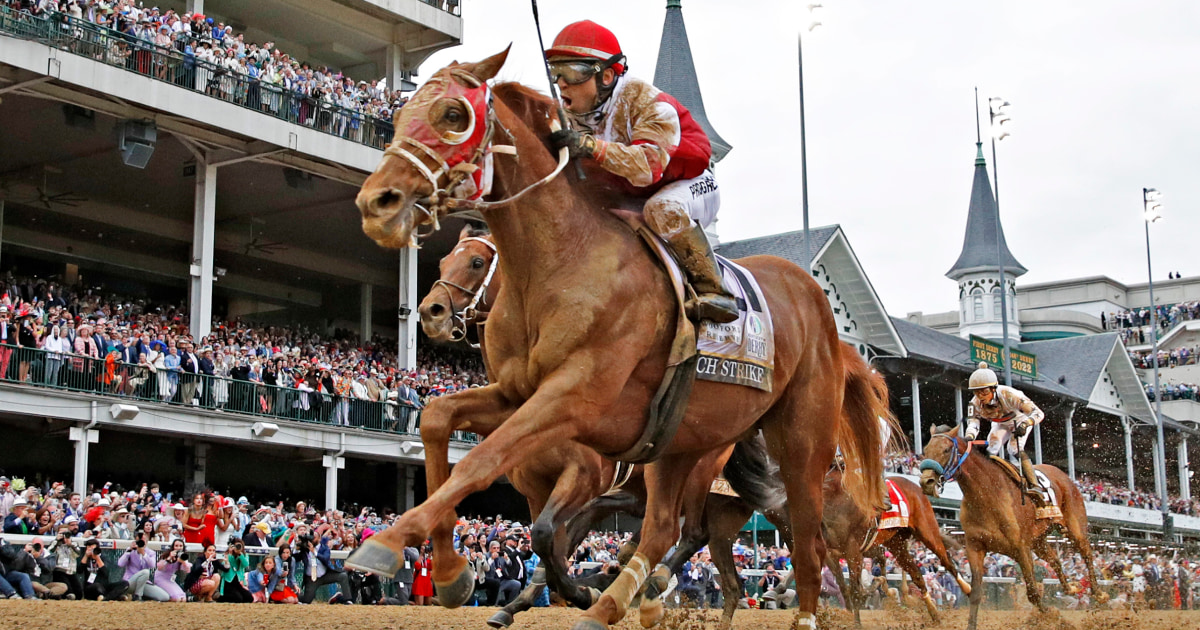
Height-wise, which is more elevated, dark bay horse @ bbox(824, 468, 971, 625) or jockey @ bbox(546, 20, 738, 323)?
jockey @ bbox(546, 20, 738, 323)

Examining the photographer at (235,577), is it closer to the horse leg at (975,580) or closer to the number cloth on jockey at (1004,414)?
the horse leg at (975,580)

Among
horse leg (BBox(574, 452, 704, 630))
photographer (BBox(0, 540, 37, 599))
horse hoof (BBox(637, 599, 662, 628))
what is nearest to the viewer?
horse leg (BBox(574, 452, 704, 630))

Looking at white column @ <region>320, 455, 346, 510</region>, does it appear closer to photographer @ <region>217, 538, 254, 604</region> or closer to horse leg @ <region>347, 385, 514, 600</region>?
photographer @ <region>217, 538, 254, 604</region>

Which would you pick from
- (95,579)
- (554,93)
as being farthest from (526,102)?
(95,579)

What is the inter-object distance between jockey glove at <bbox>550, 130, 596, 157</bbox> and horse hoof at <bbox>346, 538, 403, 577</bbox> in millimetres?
2223

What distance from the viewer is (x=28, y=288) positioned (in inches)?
877

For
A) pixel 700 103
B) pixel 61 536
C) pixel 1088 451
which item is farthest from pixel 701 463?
pixel 1088 451

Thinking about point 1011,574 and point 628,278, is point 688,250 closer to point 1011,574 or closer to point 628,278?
point 628,278

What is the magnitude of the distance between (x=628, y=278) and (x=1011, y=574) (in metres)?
22.3

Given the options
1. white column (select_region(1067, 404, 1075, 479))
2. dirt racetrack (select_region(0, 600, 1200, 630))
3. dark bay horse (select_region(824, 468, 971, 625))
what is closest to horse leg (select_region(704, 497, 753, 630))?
dirt racetrack (select_region(0, 600, 1200, 630))

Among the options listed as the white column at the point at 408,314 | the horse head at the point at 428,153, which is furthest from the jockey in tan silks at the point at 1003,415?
the white column at the point at 408,314

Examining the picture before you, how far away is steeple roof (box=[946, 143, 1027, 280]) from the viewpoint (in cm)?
6875

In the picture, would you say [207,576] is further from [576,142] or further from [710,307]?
[576,142]

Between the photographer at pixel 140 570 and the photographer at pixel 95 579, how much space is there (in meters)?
0.11
